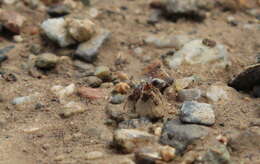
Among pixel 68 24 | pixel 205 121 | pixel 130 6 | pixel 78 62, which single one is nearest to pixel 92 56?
pixel 78 62

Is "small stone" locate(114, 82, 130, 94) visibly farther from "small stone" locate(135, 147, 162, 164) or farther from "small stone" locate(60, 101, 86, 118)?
"small stone" locate(135, 147, 162, 164)

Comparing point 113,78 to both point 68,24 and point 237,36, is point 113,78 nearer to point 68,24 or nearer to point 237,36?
point 68,24

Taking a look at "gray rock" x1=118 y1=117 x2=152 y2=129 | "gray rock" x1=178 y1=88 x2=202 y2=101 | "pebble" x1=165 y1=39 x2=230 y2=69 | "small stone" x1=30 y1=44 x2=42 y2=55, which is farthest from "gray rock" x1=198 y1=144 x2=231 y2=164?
"small stone" x1=30 y1=44 x2=42 y2=55

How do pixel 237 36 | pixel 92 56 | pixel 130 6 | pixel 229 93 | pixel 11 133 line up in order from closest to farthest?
pixel 11 133, pixel 229 93, pixel 92 56, pixel 237 36, pixel 130 6

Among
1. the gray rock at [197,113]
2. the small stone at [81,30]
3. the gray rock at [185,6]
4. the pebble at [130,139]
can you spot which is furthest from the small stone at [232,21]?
the pebble at [130,139]

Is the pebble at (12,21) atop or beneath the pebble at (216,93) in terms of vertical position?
beneath

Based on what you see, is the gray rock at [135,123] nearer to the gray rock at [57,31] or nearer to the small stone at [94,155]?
the small stone at [94,155]

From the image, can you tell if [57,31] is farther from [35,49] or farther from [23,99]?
[23,99]

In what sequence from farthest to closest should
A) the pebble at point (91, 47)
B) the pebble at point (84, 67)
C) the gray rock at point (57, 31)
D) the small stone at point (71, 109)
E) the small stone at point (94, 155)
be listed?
the gray rock at point (57, 31), the pebble at point (91, 47), the pebble at point (84, 67), the small stone at point (71, 109), the small stone at point (94, 155)
